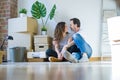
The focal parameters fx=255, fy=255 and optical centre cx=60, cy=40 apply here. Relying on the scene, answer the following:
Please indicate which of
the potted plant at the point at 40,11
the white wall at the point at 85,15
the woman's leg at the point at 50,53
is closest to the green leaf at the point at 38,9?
the potted plant at the point at 40,11

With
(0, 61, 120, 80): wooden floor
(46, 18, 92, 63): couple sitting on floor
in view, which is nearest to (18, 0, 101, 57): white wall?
(46, 18, 92, 63): couple sitting on floor

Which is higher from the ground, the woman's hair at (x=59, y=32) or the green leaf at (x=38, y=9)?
the green leaf at (x=38, y=9)

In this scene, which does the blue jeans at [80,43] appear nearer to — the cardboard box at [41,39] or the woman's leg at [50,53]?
the woman's leg at [50,53]

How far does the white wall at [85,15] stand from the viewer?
546cm

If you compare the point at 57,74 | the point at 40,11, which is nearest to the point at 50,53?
the point at 40,11

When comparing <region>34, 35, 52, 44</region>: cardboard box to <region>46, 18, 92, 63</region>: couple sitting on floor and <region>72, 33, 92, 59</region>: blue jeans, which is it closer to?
<region>46, 18, 92, 63</region>: couple sitting on floor

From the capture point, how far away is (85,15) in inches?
221

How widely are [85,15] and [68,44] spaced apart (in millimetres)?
939

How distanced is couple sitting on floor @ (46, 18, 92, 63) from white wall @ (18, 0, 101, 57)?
25cm

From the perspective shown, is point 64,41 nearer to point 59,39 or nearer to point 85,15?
point 59,39

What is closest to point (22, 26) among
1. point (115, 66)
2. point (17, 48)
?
point (17, 48)

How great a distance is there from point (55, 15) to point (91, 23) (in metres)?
0.86

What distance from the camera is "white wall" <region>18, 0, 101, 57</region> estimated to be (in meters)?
5.46

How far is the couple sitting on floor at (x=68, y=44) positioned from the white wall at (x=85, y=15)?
249 mm
